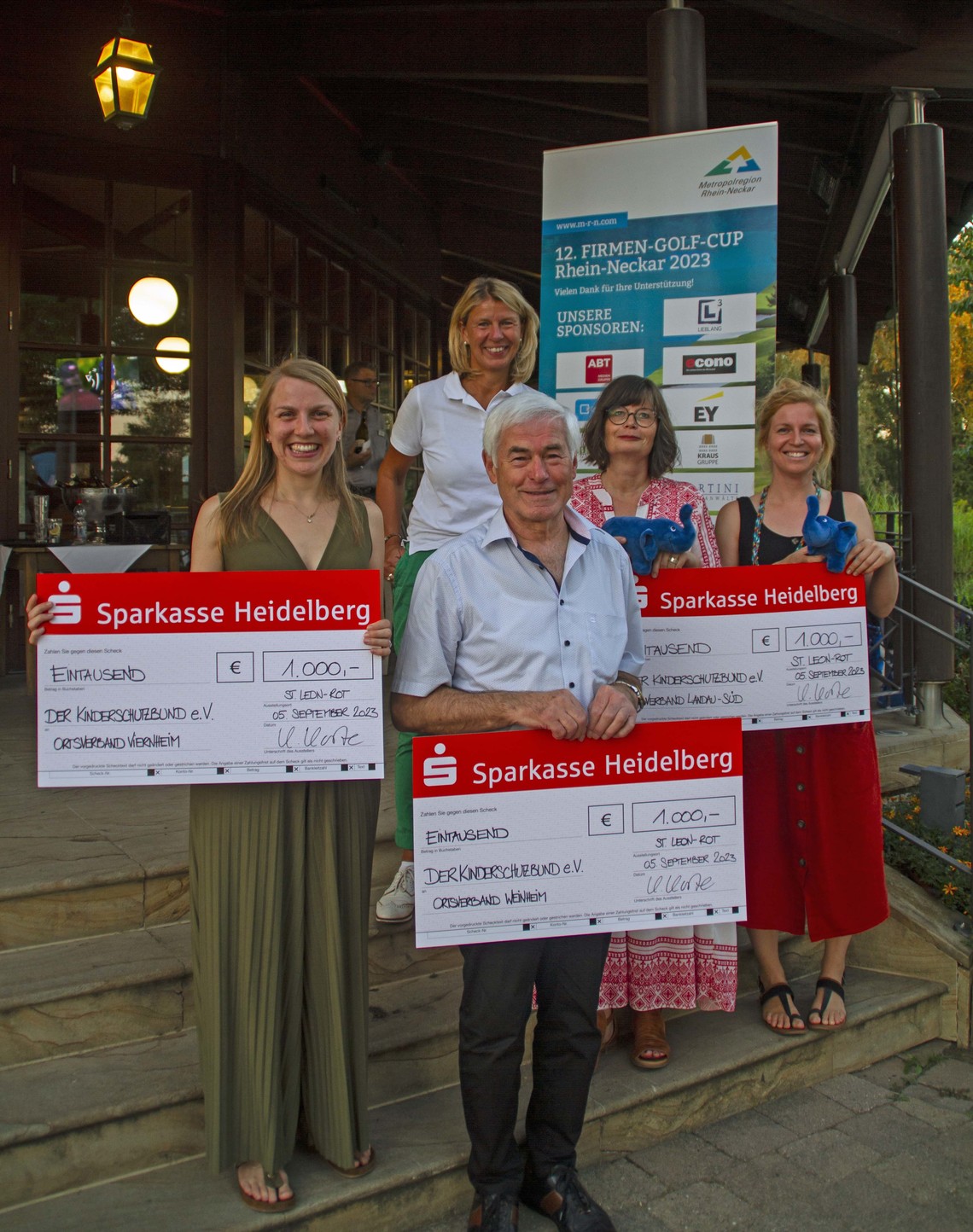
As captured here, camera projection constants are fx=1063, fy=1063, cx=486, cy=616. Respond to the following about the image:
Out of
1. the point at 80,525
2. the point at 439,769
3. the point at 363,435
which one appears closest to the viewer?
the point at 439,769

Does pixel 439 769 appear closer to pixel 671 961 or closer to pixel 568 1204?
pixel 568 1204

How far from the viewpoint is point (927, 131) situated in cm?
624

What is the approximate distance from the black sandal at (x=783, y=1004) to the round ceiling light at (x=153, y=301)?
502 centimetres

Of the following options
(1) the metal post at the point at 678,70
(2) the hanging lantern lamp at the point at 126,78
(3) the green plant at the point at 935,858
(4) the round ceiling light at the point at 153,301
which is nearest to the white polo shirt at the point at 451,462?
(1) the metal post at the point at 678,70

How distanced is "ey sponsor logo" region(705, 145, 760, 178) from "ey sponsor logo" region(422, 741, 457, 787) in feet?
9.05

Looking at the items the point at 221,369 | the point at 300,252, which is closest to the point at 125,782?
the point at 221,369

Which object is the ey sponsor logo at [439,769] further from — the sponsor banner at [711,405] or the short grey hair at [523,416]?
the sponsor banner at [711,405]

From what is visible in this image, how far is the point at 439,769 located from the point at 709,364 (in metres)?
2.37

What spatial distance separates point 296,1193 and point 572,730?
1189 millimetres

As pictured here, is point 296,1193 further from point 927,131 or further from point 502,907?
point 927,131

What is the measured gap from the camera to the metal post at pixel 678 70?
14.2 ft

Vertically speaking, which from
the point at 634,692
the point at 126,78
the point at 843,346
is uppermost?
the point at 843,346

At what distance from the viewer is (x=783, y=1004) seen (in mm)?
3227

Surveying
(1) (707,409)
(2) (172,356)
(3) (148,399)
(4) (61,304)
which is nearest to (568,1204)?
(1) (707,409)
